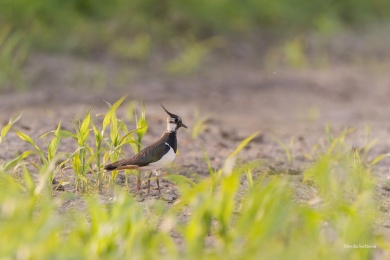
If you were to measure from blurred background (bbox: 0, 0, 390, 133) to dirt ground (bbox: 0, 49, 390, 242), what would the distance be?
0.08ft

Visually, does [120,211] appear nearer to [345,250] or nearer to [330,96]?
[345,250]

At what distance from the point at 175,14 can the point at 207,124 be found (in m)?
4.80

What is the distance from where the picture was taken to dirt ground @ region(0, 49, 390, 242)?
636cm

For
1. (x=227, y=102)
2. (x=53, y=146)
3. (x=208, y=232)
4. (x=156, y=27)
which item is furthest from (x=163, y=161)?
(x=156, y=27)

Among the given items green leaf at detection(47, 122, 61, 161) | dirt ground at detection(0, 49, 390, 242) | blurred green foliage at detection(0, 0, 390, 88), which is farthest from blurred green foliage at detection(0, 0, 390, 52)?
green leaf at detection(47, 122, 61, 161)

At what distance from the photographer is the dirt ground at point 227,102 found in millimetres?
6355

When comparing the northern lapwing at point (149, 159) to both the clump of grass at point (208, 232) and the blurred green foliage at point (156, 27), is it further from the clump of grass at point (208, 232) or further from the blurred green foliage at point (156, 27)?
the blurred green foliage at point (156, 27)

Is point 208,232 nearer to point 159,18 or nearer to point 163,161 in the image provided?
point 163,161

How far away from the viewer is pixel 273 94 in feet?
32.6

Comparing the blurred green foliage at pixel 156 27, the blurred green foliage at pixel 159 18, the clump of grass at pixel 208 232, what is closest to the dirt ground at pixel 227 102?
the blurred green foliage at pixel 156 27

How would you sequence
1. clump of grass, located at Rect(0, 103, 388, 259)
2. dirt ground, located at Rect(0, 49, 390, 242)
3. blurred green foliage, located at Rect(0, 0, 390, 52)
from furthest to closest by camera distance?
blurred green foliage, located at Rect(0, 0, 390, 52) < dirt ground, located at Rect(0, 49, 390, 242) < clump of grass, located at Rect(0, 103, 388, 259)

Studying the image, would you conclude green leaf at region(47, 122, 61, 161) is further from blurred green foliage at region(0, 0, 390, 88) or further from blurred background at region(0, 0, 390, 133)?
blurred green foliage at region(0, 0, 390, 88)

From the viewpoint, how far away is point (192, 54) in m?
10.6

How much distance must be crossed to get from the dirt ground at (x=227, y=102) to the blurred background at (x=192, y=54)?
2 cm
